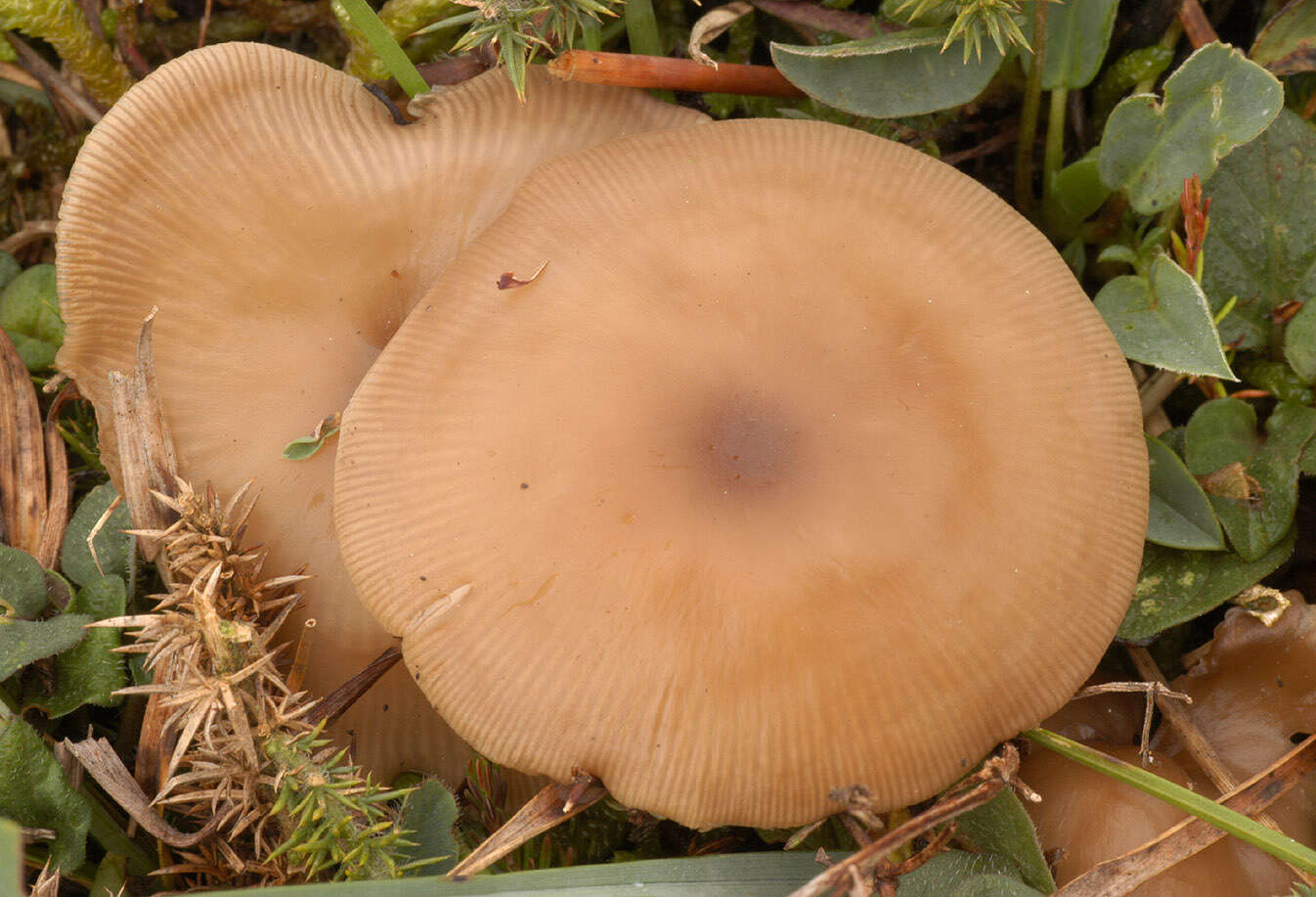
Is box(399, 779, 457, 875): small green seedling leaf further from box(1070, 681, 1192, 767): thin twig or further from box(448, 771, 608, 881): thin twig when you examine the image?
box(1070, 681, 1192, 767): thin twig

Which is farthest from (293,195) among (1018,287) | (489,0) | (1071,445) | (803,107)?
(1071,445)

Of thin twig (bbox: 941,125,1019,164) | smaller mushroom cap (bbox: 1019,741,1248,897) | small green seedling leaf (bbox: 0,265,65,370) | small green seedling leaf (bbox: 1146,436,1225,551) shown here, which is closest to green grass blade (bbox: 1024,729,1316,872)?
smaller mushroom cap (bbox: 1019,741,1248,897)

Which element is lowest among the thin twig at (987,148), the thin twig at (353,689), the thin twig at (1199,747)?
the thin twig at (1199,747)

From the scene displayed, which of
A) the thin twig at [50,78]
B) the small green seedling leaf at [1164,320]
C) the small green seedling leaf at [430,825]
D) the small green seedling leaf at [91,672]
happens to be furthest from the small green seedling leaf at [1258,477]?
the thin twig at [50,78]

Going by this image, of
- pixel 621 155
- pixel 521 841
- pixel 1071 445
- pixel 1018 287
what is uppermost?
pixel 621 155

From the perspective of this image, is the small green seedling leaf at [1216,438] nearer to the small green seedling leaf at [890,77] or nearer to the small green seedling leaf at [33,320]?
the small green seedling leaf at [890,77]

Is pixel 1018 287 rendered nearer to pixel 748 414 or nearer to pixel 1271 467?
pixel 748 414

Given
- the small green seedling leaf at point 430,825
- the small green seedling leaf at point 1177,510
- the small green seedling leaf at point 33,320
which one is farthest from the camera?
the small green seedling leaf at point 33,320
